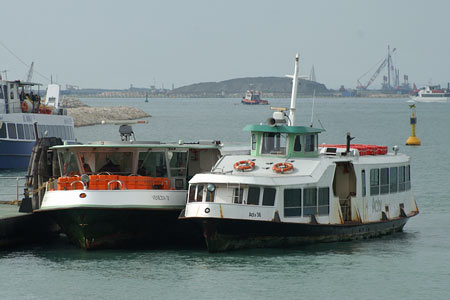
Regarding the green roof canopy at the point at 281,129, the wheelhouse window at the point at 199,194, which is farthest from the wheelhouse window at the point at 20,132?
the wheelhouse window at the point at 199,194

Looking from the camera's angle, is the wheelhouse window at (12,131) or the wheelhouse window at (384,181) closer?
the wheelhouse window at (384,181)

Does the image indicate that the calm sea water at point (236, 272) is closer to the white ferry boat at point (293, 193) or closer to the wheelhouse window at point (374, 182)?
the white ferry boat at point (293, 193)

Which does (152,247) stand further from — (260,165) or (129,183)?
(260,165)

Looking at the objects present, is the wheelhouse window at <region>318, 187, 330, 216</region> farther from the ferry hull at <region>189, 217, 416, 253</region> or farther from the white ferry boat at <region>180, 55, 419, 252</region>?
the ferry hull at <region>189, 217, 416, 253</region>

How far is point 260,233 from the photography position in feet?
108

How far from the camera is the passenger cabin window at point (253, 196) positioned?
3231 centimetres

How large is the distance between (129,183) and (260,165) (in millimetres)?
5017

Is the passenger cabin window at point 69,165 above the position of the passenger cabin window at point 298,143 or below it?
below

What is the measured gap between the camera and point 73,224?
33.8 meters

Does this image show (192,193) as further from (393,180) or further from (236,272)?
(393,180)

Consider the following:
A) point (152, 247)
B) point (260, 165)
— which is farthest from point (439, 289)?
point (152, 247)

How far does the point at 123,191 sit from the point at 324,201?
763cm

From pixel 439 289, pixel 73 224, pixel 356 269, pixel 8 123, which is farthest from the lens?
pixel 8 123

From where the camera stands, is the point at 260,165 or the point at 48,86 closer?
the point at 260,165
